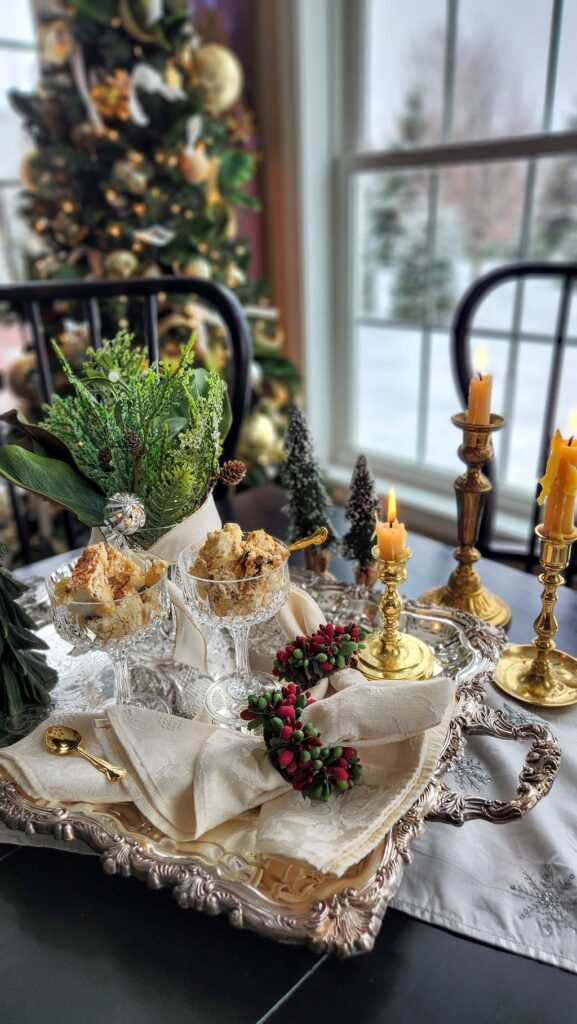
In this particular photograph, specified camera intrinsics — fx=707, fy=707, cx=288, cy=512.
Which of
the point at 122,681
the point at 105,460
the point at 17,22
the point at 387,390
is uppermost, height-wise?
Result: the point at 17,22

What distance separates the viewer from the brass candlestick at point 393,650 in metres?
0.76

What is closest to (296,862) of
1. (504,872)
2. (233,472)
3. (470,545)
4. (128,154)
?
(504,872)

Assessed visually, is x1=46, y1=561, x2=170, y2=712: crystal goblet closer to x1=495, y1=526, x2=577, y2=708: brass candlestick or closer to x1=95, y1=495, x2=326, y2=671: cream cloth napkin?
x1=95, y1=495, x2=326, y2=671: cream cloth napkin

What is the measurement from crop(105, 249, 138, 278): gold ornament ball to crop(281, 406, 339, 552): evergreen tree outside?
3.98 feet

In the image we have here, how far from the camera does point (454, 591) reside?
3.01ft

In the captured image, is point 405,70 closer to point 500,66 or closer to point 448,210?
point 500,66

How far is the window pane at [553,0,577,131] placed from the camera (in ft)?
5.89

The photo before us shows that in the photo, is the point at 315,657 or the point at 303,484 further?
the point at 303,484

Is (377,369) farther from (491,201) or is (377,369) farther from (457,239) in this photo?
(491,201)

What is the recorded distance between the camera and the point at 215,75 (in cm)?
201

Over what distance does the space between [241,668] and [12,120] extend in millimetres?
2416

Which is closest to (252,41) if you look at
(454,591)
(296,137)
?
(296,137)

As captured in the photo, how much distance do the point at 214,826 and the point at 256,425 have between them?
1.69 meters

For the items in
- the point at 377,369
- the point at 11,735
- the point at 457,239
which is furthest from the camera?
the point at 377,369
